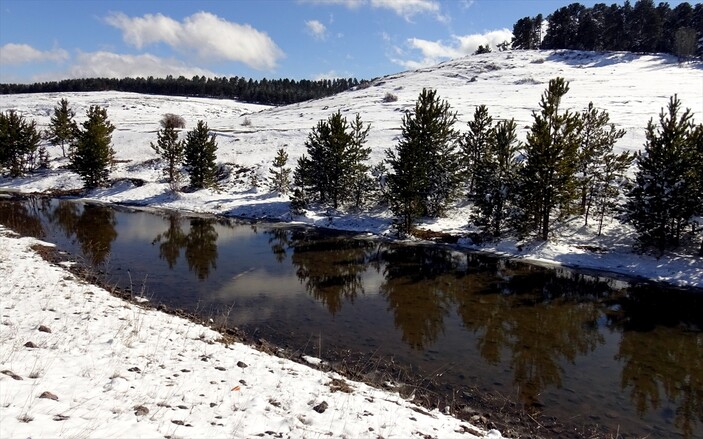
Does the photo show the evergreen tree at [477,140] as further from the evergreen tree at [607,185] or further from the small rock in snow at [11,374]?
the small rock in snow at [11,374]

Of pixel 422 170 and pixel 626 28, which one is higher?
pixel 626 28

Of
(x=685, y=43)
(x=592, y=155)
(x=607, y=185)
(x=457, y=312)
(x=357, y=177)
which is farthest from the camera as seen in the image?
(x=685, y=43)

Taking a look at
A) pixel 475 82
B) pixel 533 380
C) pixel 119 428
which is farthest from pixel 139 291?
pixel 475 82

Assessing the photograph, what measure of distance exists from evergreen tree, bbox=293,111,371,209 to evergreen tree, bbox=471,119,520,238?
11474 mm

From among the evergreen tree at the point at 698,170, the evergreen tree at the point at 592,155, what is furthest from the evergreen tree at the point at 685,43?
the evergreen tree at the point at 698,170

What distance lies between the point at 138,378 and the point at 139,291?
35.4ft

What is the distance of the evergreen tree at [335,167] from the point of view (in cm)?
3869

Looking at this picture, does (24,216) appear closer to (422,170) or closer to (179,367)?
(422,170)

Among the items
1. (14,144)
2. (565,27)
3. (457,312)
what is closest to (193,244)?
(457,312)

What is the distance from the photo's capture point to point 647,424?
10711mm

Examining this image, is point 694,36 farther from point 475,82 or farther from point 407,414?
point 407,414

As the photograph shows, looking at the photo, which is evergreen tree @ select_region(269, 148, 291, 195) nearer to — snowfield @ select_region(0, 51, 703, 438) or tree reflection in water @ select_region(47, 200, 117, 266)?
snowfield @ select_region(0, 51, 703, 438)

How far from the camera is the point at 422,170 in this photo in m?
31.8

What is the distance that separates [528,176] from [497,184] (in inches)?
90.7
